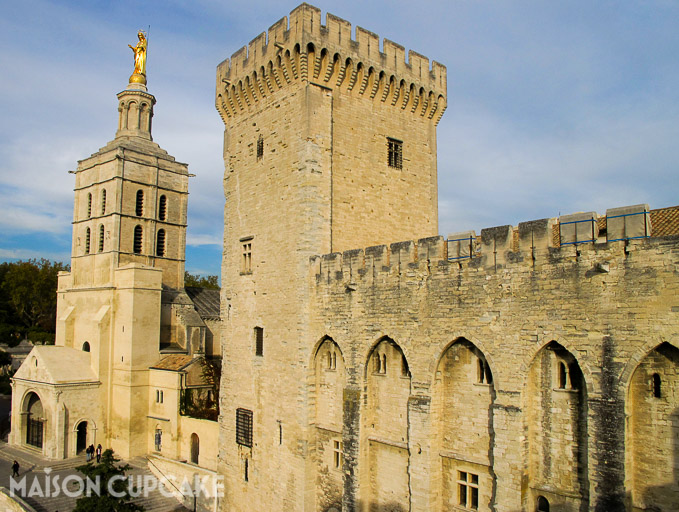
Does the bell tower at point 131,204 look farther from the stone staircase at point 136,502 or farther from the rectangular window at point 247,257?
the rectangular window at point 247,257

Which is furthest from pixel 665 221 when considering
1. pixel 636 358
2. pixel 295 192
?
pixel 295 192

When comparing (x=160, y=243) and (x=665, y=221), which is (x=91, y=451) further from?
(x=665, y=221)

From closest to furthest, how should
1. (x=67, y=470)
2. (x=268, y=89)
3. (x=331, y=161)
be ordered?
(x=331, y=161), (x=268, y=89), (x=67, y=470)

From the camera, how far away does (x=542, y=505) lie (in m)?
11.3

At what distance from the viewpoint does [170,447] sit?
28.3 meters

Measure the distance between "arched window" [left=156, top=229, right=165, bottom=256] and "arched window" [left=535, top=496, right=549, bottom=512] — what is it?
30462 mm

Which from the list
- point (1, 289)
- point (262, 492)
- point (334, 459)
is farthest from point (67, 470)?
point (1, 289)

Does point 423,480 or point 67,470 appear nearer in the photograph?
point 423,480

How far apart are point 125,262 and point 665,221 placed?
100.0 ft

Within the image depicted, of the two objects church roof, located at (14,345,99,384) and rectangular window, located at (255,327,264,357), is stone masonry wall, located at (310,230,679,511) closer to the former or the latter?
rectangular window, located at (255,327,264,357)

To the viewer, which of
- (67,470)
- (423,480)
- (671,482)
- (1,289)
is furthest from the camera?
(1,289)

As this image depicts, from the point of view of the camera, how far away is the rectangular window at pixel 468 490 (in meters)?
12.4

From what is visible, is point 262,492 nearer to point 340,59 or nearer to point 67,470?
point 340,59

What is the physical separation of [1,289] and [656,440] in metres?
58.8
